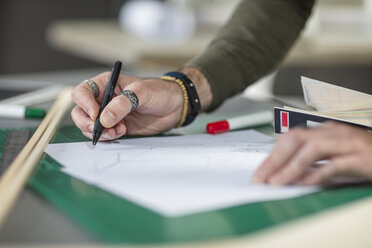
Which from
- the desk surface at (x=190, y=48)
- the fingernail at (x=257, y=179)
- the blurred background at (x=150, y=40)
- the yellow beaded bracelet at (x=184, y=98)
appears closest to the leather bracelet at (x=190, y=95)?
the yellow beaded bracelet at (x=184, y=98)

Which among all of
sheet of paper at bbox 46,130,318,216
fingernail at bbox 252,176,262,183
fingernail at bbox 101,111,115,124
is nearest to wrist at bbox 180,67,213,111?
sheet of paper at bbox 46,130,318,216

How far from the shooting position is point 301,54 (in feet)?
8.71

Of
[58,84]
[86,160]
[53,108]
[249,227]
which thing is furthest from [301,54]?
[249,227]

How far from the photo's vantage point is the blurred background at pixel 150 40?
255 cm

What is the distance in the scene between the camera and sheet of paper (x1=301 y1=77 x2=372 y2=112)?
28.7 inches

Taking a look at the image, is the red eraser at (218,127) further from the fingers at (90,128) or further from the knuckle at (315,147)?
the knuckle at (315,147)

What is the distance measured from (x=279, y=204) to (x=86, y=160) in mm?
290

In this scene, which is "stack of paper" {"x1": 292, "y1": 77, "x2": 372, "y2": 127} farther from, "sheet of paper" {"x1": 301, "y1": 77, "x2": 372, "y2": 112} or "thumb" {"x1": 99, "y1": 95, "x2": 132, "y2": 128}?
"thumb" {"x1": 99, "y1": 95, "x2": 132, "y2": 128}

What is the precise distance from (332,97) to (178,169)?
10.0 inches

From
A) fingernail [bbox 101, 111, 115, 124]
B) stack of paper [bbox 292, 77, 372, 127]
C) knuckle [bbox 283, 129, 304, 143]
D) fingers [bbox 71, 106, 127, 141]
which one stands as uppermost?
knuckle [bbox 283, 129, 304, 143]

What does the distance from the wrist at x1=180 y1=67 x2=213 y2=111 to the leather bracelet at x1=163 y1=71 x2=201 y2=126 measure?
22mm

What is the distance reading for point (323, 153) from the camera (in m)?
0.57

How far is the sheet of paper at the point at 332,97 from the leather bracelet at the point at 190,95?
24 cm

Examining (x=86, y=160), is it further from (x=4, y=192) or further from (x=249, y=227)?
(x=249, y=227)
